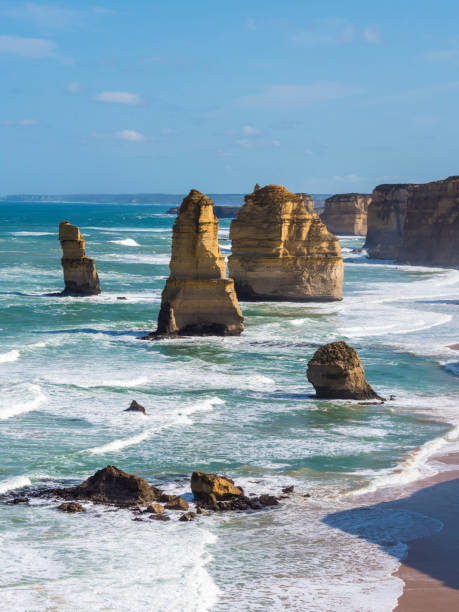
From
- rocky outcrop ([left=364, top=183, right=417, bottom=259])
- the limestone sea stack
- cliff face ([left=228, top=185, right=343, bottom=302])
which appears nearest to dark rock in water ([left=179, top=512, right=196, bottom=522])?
the limestone sea stack

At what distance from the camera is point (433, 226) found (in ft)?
282

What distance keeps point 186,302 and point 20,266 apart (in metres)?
40.7

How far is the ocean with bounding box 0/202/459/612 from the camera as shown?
40.4 ft

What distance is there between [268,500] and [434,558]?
3.45m

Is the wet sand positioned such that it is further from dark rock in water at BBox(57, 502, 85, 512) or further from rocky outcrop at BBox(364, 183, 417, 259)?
rocky outcrop at BBox(364, 183, 417, 259)

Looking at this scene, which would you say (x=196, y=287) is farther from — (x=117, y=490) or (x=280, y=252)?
(x=117, y=490)

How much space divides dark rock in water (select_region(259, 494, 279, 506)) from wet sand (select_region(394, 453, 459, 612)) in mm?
2270

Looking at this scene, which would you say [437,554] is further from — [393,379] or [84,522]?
[393,379]

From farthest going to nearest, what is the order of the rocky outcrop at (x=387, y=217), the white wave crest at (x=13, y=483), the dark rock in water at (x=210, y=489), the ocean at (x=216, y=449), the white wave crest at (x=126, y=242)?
the white wave crest at (x=126, y=242), the rocky outcrop at (x=387, y=217), the white wave crest at (x=13, y=483), the dark rock in water at (x=210, y=489), the ocean at (x=216, y=449)

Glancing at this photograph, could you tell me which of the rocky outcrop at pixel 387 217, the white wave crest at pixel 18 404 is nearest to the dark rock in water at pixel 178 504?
the white wave crest at pixel 18 404

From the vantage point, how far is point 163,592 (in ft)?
39.4

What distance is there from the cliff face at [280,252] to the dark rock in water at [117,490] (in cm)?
3213

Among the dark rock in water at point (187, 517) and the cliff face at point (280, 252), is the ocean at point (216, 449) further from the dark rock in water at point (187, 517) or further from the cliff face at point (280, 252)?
the cliff face at point (280, 252)

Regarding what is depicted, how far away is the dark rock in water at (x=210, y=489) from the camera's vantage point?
614 inches
